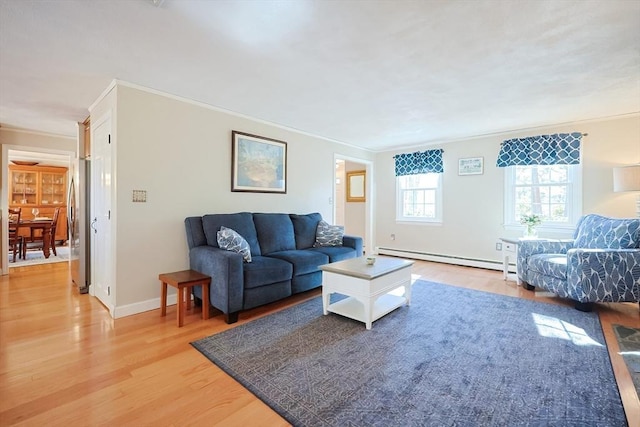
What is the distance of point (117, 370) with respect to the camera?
77.3 inches

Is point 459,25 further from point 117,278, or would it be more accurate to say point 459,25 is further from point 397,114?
point 117,278

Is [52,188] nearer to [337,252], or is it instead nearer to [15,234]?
[15,234]

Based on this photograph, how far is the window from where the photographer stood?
225 inches

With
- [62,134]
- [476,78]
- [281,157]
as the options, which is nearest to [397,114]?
[476,78]

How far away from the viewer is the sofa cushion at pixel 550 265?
3.28 m

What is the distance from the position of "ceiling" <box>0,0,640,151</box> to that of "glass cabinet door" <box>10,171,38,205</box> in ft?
16.1

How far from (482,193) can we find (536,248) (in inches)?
58.6

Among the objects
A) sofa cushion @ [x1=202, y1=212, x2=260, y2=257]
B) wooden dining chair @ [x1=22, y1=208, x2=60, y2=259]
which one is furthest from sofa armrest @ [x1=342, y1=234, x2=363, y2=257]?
wooden dining chair @ [x1=22, y1=208, x2=60, y2=259]

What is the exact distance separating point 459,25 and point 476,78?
99 cm

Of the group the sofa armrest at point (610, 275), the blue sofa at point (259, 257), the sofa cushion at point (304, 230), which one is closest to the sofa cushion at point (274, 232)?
the blue sofa at point (259, 257)

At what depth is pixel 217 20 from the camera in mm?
1890

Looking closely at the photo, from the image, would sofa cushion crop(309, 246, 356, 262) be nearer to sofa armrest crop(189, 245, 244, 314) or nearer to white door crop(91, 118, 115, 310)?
sofa armrest crop(189, 245, 244, 314)

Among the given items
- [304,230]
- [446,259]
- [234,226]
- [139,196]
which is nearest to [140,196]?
[139,196]

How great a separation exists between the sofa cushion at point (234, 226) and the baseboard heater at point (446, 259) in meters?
3.52
